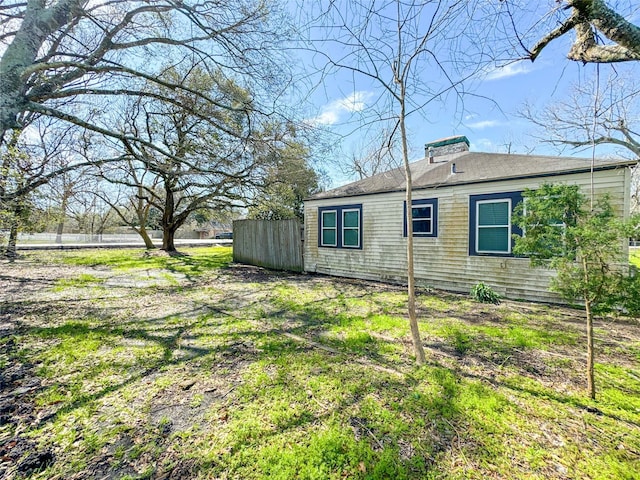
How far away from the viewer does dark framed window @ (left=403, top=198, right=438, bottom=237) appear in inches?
286

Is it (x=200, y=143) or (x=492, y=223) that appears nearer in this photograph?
(x=492, y=223)

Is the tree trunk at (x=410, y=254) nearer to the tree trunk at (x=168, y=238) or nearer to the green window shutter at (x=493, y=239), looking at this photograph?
the green window shutter at (x=493, y=239)

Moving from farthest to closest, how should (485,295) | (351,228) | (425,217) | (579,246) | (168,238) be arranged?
(168,238), (351,228), (425,217), (485,295), (579,246)

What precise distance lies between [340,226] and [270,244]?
3296 millimetres

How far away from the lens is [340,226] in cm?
914

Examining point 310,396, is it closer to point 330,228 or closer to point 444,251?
point 444,251

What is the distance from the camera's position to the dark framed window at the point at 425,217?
23.8 feet

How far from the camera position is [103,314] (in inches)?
186

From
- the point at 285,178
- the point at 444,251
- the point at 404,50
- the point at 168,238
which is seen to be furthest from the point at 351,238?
the point at 168,238

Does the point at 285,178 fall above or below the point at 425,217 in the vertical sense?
above

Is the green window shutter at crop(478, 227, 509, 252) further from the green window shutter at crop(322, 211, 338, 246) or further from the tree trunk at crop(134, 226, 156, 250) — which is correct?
the tree trunk at crop(134, 226, 156, 250)

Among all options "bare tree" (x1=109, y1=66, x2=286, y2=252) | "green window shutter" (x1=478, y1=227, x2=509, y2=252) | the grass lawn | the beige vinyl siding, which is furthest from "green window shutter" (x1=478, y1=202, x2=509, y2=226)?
"bare tree" (x1=109, y1=66, x2=286, y2=252)

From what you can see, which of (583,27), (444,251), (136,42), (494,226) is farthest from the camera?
(444,251)

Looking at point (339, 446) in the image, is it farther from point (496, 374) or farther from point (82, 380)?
point (82, 380)
